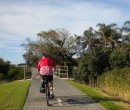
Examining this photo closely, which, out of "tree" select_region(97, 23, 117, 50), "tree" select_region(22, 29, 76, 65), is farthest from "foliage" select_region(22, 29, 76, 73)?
"tree" select_region(97, 23, 117, 50)

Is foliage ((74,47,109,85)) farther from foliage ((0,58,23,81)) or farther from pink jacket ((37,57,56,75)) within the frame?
pink jacket ((37,57,56,75))

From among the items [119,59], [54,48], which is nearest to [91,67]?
[119,59]

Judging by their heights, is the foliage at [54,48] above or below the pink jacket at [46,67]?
above

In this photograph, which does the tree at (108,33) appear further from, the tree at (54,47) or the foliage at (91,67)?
the foliage at (91,67)

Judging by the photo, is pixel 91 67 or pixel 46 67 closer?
pixel 46 67

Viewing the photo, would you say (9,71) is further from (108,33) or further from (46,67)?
(46,67)

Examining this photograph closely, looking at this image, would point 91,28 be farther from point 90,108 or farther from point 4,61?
point 90,108

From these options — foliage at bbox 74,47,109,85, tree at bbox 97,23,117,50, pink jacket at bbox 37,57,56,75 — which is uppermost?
tree at bbox 97,23,117,50

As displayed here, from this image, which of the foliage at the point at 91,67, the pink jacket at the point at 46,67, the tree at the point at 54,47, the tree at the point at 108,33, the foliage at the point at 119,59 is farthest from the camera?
the tree at the point at 108,33

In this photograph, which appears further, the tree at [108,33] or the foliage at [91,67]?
the tree at [108,33]

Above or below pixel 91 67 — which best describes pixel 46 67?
below

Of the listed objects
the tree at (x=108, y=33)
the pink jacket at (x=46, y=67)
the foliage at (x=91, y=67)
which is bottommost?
the pink jacket at (x=46, y=67)

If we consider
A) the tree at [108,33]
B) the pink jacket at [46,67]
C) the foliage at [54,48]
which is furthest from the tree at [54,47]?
the pink jacket at [46,67]

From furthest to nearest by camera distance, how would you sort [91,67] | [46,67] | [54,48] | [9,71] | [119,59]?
[9,71], [54,48], [119,59], [91,67], [46,67]
